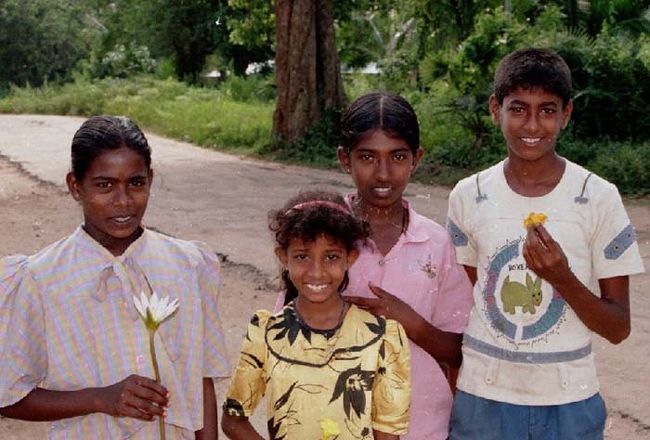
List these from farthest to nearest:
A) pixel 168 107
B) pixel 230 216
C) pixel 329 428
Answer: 1. pixel 168 107
2. pixel 230 216
3. pixel 329 428

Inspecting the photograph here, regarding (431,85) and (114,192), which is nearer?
(114,192)

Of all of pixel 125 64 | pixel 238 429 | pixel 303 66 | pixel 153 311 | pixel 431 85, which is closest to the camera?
pixel 153 311

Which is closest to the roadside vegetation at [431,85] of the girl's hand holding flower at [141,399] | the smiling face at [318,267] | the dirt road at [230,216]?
the dirt road at [230,216]

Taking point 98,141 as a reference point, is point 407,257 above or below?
below

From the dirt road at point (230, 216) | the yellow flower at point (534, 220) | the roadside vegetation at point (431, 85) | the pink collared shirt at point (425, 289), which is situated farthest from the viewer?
the roadside vegetation at point (431, 85)

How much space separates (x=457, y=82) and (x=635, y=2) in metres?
7.67

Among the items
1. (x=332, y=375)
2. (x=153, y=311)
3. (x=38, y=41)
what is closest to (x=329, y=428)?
(x=332, y=375)

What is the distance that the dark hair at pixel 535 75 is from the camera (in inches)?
89.8

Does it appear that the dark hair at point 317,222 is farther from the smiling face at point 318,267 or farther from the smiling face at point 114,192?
the smiling face at point 114,192

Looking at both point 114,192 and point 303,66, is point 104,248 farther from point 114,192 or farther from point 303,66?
point 303,66

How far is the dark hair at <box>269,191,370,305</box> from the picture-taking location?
85.4 inches

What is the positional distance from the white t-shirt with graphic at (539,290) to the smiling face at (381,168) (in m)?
0.21

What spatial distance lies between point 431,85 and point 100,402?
12.2 m

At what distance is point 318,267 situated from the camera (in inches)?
85.2
